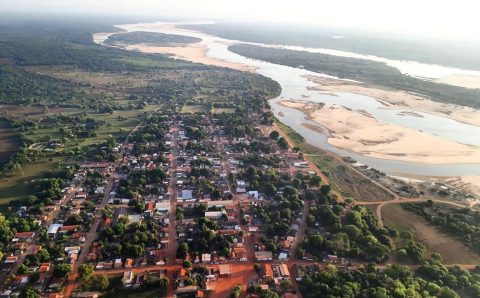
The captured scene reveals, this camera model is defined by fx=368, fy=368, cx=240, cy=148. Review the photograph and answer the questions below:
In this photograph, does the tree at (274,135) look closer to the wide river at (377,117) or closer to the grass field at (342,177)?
the grass field at (342,177)

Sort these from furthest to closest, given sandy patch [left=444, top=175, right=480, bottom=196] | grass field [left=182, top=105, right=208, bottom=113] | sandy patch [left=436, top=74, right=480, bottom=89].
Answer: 1. sandy patch [left=436, top=74, right=480, bottom=89]
2. grass field [left=182, top=105, right=208, bottom=113]
3. sandy patch [left=444, top=175, right=480, bottom=196]

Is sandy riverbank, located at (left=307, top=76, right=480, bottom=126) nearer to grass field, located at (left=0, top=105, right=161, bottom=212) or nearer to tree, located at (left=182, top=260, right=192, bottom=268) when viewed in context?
grass field, located at (left=0, top=105, right=161, bottom=212)

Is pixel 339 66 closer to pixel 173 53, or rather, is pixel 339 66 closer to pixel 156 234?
pixel 173 53

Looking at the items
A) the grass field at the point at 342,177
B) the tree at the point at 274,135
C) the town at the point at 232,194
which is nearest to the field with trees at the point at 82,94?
the town at the point at 232,194

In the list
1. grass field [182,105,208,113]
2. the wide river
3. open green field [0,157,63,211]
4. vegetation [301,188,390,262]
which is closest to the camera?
vegetation [301,188,390,262]

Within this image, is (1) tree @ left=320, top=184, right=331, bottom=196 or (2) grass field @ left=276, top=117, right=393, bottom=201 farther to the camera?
(2) grass field @ left=276, top=117, right=393, bottom=201

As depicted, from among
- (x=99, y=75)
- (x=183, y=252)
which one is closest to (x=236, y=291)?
(x=183, y=252)

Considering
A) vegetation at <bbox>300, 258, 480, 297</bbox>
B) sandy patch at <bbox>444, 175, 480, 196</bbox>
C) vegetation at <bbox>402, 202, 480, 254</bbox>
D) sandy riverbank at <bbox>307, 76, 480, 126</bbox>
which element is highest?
sandy riverbank at <bbox>307, 76, 480, 126</bbox>

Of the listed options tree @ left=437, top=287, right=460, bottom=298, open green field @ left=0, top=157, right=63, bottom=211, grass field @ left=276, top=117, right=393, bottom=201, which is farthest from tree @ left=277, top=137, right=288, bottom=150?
open green field @ left=0, top=157, right=63, bottom=211
